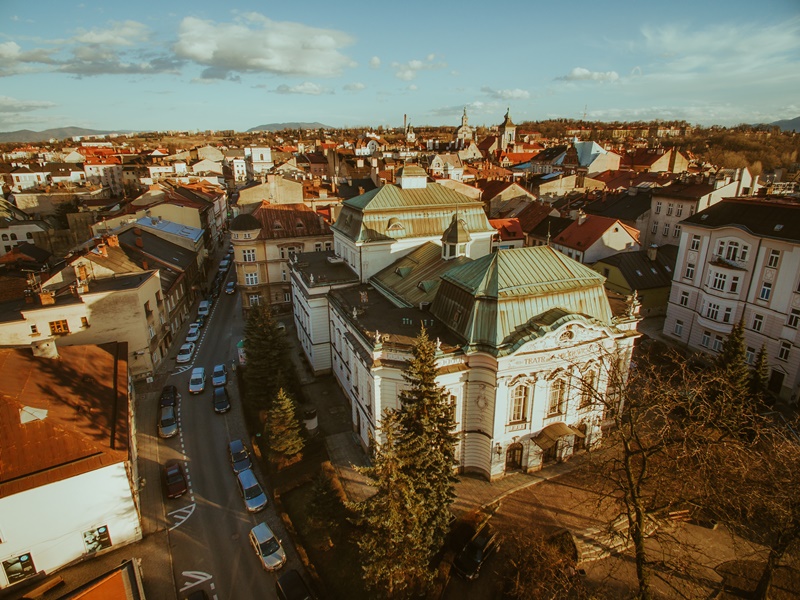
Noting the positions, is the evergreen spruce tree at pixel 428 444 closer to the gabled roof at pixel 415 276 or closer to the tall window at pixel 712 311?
the gabled roof at pixel 415 276

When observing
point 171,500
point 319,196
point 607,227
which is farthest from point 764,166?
point 171,500

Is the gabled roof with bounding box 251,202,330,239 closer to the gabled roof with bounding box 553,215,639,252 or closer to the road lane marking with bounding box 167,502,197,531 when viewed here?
the gabled roof with bounding box 553,215,639,252

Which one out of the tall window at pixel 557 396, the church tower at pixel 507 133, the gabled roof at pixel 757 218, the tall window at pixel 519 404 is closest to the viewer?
the tall window at pixel 519 404

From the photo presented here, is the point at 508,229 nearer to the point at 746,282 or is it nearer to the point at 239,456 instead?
the point at 746,282

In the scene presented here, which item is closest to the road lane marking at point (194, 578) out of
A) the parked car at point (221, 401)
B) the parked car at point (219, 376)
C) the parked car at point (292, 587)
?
the parked car at point (292, 587)

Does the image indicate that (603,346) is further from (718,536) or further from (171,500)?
(171,500)
